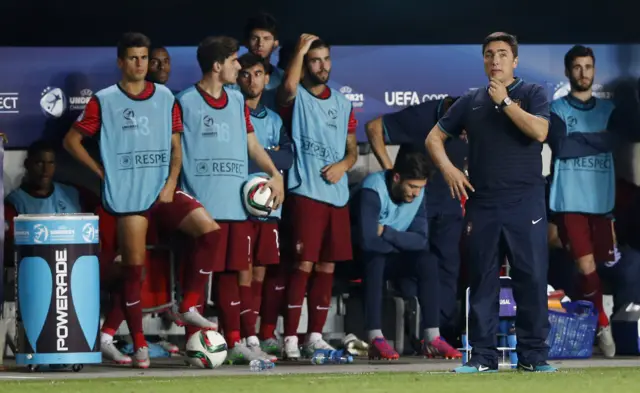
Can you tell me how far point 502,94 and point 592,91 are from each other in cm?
383

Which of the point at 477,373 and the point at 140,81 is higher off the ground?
the point at 140,81

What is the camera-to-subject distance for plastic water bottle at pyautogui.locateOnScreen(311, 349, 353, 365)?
11164 millimetres

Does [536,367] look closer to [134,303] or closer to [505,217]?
[505,217]

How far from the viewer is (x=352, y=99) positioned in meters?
12.6

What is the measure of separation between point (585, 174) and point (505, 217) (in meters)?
3.44

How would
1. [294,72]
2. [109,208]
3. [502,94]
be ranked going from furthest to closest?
[294,72], [109,208], [502,94]

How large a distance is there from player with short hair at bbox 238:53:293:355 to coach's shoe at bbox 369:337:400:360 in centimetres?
68

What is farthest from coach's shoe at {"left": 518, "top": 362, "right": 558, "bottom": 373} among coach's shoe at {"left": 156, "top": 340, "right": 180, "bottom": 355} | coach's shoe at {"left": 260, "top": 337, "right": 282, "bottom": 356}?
coach's shoe at {"left": 156, "top": 340, "right": 180, "bottom": 355}

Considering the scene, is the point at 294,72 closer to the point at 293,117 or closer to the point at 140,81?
the point at 293,117

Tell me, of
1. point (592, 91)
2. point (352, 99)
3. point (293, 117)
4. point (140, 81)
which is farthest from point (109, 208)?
point (592, 91)

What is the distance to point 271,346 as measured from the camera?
1172 centimetres

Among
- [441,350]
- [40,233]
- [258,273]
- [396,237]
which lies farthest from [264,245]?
[40,233]

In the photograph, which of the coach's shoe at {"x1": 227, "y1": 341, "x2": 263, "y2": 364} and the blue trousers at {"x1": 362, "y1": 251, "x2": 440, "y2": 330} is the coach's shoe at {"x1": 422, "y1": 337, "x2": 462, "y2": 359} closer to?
the blue trousers at {"x1": 362, "y1": 251, "x2": 440, "y2": 330}

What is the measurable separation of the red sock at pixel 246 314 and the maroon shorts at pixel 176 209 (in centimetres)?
70
